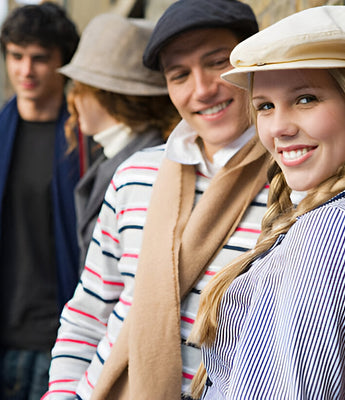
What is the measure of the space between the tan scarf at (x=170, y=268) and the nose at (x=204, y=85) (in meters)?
0.17

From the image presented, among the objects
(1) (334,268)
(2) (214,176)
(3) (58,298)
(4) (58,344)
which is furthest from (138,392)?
(3) (58,298)

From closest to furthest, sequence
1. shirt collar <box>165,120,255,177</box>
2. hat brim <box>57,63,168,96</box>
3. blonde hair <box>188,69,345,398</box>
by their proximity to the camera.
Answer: blonde hair <box>188,69,345,398</box> < shirt collar <box>165,120,255,177</box> < hat brim <box>57,63,168,96</box>

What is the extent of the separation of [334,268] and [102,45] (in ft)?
6.69

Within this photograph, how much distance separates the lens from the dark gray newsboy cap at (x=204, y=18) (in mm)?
1612

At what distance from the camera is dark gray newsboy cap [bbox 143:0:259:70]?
1.61 meters

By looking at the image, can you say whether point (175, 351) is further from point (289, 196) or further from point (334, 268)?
point (334, 268)

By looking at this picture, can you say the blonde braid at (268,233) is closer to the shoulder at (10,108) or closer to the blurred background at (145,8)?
the blurred background at (145,8)

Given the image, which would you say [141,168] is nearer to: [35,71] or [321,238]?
[321,238]

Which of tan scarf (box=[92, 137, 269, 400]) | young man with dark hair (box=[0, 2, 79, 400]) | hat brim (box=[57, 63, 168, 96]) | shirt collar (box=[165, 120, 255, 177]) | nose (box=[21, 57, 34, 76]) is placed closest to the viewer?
tan scarf (box=[92, 137, 269, 400])

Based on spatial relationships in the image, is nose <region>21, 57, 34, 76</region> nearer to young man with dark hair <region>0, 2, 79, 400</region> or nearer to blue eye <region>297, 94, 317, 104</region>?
young man with dark hair <region>0, 2, 79, 400</region>

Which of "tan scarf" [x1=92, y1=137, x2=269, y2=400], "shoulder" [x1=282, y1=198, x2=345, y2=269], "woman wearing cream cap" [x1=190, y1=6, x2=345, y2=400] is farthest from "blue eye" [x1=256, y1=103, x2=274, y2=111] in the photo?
"tan scarf" [x1=92, y1=137, x2=269, y2=400]

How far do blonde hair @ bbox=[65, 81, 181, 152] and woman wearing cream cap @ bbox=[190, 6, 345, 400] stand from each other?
4.51 ft

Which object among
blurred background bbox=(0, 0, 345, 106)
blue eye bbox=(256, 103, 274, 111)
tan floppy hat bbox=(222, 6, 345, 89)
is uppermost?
tan floppy hat bbox=(222, 6, 345, 89)

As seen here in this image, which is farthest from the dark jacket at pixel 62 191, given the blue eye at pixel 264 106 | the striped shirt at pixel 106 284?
the blue eye at pixel 264 106
